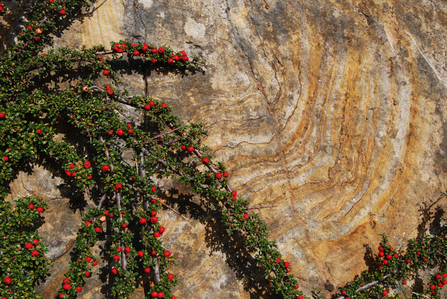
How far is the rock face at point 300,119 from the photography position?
5.04 metres

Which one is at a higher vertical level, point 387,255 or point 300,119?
point 300,119

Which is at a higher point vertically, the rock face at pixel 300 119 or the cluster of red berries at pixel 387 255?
the rock face at pixel 300 119

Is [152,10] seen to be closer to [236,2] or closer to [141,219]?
[236,2]

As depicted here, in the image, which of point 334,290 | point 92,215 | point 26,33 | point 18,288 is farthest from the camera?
point 334,290

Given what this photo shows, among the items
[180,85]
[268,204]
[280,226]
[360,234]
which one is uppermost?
[180,85]

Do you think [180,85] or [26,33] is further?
[180,85]

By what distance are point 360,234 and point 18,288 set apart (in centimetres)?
547

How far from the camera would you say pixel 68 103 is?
461 centimetres

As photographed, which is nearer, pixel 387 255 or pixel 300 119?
pixel 387 255

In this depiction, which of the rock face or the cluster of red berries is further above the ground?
the rock face

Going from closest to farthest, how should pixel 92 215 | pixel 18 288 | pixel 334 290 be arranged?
pixel 18 288 → pixel 92 215 → pixel 334 290

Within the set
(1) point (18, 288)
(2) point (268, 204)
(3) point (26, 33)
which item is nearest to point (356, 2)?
(2) point (268, 204)

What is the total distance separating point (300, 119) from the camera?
546 centimetres

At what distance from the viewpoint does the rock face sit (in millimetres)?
5039
